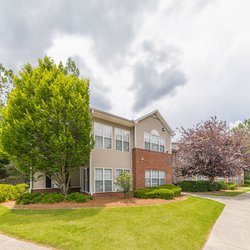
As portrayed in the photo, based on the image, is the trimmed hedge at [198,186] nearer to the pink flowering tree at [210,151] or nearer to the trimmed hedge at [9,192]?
the pink flowering tree at [210,151]

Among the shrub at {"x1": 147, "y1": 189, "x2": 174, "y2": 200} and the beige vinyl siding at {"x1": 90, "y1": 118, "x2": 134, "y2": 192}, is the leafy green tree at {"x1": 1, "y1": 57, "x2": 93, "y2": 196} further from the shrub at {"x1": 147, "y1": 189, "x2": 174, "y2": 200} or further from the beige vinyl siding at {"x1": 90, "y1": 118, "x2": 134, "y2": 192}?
the shrub at {"x1": 147, "y1": 189, "x2": 174, "y2": 200}

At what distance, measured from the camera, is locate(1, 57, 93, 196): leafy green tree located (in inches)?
434

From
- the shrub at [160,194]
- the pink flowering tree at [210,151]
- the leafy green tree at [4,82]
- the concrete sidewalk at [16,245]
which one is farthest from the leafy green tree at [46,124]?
the pink flowering tree at [210,151]

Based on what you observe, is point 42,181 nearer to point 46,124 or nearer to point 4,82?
point 46,124

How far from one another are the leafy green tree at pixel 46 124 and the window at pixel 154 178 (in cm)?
809

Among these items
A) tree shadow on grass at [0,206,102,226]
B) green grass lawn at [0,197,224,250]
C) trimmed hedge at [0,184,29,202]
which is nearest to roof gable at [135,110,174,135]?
green grass lawn at [0,197,224,250]

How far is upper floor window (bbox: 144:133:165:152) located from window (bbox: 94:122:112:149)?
171 inches

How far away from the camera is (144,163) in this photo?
17.8 m

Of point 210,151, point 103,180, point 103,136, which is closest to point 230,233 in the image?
point 103,180

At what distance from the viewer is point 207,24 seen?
9984 millimetres

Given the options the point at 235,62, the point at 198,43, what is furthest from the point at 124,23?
the point at 235,62

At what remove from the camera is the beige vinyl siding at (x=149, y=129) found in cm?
1781

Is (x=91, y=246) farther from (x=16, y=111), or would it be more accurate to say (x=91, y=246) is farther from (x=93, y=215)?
(x=16, y=111)

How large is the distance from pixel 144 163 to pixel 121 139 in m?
3.35
